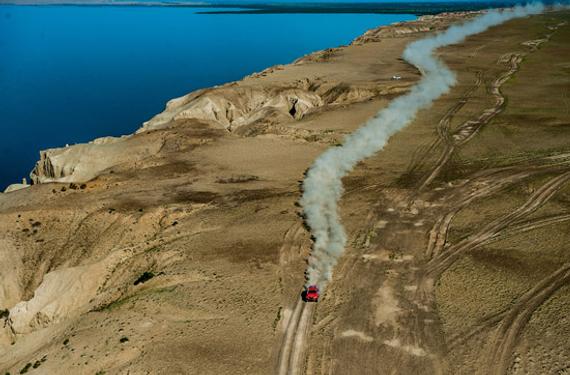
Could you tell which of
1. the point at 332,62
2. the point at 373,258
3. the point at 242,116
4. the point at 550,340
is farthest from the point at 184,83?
the point at 550,340

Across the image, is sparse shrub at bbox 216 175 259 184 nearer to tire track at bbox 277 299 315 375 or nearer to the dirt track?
the dirt track

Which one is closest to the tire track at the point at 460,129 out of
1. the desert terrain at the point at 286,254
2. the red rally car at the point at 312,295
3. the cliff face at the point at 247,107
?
the desert terrain at the point at 286,254

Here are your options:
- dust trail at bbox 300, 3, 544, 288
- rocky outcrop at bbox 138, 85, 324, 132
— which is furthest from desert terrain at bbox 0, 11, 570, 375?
rocky outcrop at bbox 138, 85, 324, 132

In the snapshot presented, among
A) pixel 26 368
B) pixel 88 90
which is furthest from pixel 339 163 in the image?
pixel 88 90

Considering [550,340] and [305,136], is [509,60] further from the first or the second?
[550,340]

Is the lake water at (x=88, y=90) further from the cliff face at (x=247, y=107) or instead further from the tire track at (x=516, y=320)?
the tire track at (x=516, y=320)
